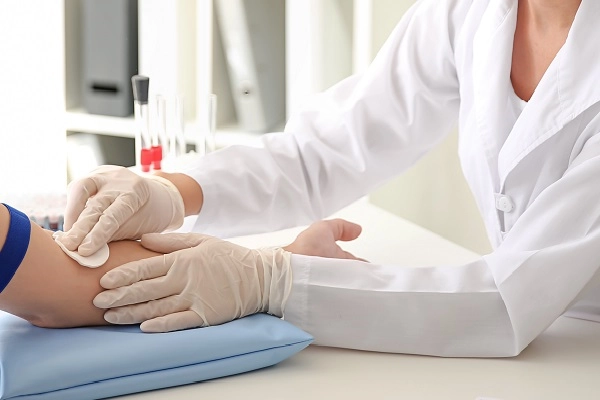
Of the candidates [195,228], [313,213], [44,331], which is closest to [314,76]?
[313,213]

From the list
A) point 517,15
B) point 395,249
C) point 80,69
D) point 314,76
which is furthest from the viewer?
point 80,69

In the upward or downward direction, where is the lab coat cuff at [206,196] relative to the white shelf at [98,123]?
upward

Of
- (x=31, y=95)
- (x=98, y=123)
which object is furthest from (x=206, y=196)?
(x=31, y=95)

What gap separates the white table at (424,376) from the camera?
37.9 inches

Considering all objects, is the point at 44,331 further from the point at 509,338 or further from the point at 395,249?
the point at 395,249

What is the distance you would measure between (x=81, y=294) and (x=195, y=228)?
43 centimetres

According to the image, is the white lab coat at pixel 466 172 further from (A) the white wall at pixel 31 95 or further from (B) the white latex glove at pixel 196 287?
(A) the white wall at pixel 31 95

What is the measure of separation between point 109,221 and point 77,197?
0.09 meters

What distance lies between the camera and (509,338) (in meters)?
1.08

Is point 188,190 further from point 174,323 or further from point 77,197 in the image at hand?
point 174,323

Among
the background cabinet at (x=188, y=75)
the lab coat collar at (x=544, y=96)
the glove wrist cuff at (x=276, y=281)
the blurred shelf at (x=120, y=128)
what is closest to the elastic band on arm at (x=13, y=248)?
the glove wrist cuff at (x=276, y=281)

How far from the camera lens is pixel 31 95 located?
2680 mm

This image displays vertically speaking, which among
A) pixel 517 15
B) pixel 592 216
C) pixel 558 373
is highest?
pixel 517 15

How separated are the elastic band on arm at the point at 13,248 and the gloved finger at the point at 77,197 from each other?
17cm
